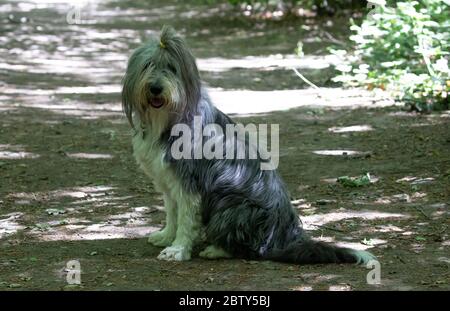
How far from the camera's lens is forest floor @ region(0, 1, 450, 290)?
577cm

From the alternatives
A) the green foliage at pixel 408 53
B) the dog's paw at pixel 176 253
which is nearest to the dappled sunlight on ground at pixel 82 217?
the dog's paw at pixel 176 253

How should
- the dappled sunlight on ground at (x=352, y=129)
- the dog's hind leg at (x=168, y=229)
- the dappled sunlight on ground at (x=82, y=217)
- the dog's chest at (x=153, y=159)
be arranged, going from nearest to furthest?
the dog's chest at (x=153, y=159) → the dog's hind leg at (x=168, y=229) → the dappled sunlight on ground at (x=82, y=217) → the dappled sunlight on ground at (x=352, y=129)

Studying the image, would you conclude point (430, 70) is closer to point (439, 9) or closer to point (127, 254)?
point (439, 9)

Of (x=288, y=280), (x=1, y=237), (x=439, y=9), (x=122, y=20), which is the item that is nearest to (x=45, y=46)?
(x=122, y=20)

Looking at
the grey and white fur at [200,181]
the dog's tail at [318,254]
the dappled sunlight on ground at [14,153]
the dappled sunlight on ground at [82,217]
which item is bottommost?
the dappled sunlight on ground at [14,153]

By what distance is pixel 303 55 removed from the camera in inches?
→ 640

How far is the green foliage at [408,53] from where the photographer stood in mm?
11008

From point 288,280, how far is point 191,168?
1.13m

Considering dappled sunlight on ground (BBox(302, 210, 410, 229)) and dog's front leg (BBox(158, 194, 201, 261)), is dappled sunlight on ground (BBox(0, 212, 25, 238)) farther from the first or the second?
dappled sunlight on ground (BBox(302, 210, 410, 229))

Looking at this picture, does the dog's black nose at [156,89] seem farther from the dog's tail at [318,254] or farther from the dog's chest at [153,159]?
the dog's tail at [318,254]

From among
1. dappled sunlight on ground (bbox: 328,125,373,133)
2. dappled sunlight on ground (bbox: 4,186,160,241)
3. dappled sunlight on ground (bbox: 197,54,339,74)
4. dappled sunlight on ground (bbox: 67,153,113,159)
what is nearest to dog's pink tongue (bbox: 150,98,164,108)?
dappled sunlight on ground (bbox: 4,186,160,241)

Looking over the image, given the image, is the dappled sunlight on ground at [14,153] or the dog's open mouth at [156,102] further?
the dappled sunlight on ground at [14,153]

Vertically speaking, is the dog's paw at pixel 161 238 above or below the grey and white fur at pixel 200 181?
below

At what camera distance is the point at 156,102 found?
5.95 metres
